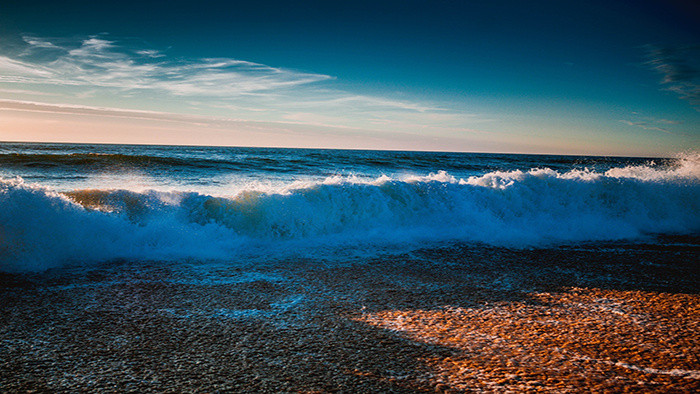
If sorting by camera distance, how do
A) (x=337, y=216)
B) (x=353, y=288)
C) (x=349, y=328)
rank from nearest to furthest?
(x=349, y=328) < (x=353, y=288) < (x=337, y=216)

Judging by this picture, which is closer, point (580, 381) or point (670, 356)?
point (580, 381)

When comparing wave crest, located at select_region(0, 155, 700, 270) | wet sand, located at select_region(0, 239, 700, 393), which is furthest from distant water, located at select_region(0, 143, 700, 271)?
wet sand, located at select_region(0, 239, 700, 393)

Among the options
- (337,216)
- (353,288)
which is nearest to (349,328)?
(353,288)

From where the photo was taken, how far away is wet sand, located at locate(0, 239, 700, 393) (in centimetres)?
291

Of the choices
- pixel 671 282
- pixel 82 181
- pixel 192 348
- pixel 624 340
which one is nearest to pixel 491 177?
pixel 671 282

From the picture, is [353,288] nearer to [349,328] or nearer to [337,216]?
Result: [349,328]

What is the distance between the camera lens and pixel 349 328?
3867mm

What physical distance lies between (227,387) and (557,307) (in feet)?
12.6

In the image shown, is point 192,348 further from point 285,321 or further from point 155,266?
point 155,266

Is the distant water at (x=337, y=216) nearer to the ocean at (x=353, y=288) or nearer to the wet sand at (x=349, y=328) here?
the ocean at (x=353, y=288)

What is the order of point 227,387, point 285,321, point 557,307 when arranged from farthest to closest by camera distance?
point 557,307 < point 285,321 < point 227,387

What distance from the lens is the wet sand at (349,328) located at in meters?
2.91

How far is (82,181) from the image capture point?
15562 mm

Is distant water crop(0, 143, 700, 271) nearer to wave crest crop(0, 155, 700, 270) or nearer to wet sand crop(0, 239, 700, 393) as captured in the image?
wave crest crop(0, 155, 700, 270)
